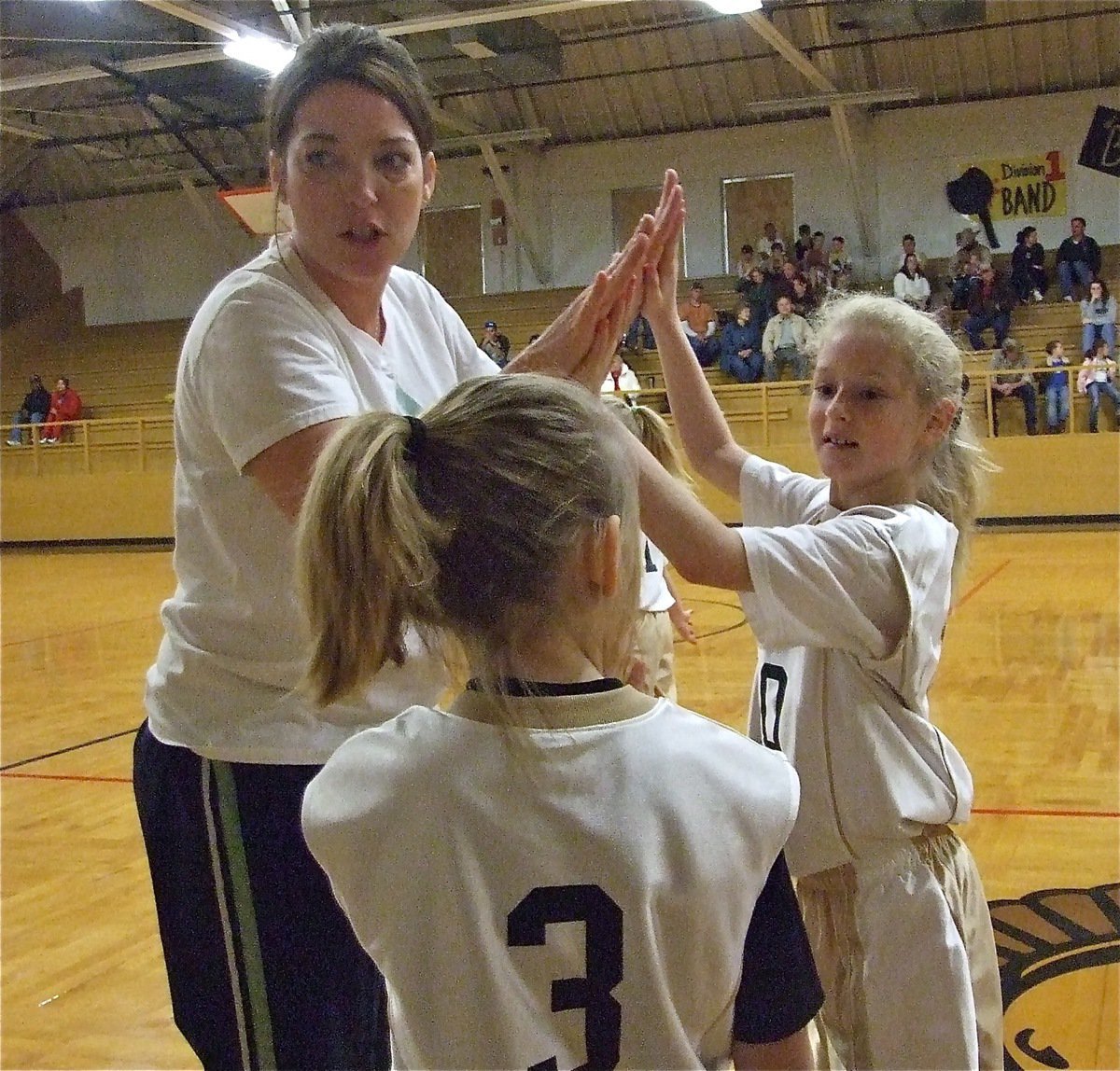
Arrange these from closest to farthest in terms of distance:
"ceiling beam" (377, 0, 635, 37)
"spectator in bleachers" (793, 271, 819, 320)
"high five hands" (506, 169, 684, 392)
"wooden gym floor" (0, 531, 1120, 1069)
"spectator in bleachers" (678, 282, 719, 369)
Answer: "high five hands" (506, 169, 684, 392), "wooden gym floor" (0, 531, 1120, 1069), "ceiling beam" (377, 0, 635, 37), "spectator in bleachers" (793, 271, 819, 320), "spectator in bleachers" (678, 282, 719, 369)

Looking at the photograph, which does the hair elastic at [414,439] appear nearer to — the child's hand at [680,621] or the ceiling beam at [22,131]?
the child's hand at [680,621]

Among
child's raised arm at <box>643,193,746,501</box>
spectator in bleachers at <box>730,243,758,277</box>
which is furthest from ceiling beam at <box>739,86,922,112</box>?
child's raised arm at <box>643,193,746,501</box>

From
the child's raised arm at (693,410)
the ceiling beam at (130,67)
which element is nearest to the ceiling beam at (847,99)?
the ceiling beam at (130,67)

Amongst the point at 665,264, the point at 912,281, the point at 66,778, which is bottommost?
the point at 66,778

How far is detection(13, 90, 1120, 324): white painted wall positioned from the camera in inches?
602

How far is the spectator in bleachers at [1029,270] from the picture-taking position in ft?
46.0

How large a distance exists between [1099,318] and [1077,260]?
146 centimetres

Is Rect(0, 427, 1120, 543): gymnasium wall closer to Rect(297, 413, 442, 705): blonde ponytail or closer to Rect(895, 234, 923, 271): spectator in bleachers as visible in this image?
Rect(895, 234, 923, 271): spectator in bleachers

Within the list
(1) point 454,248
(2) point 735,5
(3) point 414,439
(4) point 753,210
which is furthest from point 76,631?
(4) point 753,210

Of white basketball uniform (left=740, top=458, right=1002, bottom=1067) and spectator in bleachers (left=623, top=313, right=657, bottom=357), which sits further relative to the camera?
spectator in bleachers (left=623, top=313, right=657, bottom=357)

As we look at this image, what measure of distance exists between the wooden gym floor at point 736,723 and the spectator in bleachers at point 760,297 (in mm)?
6635

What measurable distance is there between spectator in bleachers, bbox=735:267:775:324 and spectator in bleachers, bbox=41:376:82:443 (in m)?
8.99

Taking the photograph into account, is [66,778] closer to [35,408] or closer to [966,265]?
[966,265]

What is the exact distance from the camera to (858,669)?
5.46 feet
